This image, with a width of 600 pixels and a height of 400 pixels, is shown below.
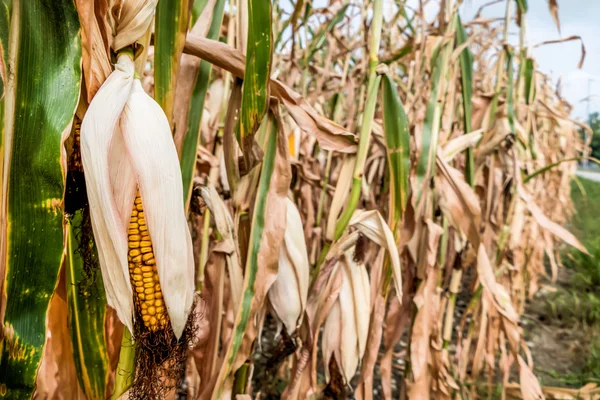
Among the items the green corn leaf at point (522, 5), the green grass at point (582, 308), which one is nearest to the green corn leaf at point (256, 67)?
the green corn leaf at point (522, 5)

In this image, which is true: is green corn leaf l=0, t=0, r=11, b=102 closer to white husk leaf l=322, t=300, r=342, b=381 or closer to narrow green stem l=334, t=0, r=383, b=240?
narrow green stem l=334, t=0, r=383, b=240

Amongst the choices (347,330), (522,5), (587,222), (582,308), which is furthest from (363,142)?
(587,222)

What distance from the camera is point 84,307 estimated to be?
0.48 m

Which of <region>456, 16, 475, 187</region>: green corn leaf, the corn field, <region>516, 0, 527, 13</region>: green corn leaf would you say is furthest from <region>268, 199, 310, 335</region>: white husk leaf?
<region>516, 0, 527, 13</region>: green corn leaf

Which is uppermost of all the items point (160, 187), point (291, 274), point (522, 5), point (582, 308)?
point (522, 5)

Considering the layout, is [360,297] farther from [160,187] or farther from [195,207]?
[160,187]

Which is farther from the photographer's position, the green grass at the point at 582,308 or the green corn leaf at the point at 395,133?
the green grass at the point at 582,308

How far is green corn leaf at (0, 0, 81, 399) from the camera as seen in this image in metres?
0.38

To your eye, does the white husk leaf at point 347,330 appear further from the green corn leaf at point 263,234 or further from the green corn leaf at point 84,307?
the green corn leaf at point 84,307

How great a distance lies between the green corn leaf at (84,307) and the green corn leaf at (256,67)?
0.69 ft

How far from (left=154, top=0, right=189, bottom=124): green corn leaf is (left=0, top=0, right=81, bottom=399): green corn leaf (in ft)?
0.31

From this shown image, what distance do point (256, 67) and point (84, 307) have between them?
1.06 feet

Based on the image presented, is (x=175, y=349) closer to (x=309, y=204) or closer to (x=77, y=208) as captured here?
(x=77, y=208)

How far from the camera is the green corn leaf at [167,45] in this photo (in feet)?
1.54
